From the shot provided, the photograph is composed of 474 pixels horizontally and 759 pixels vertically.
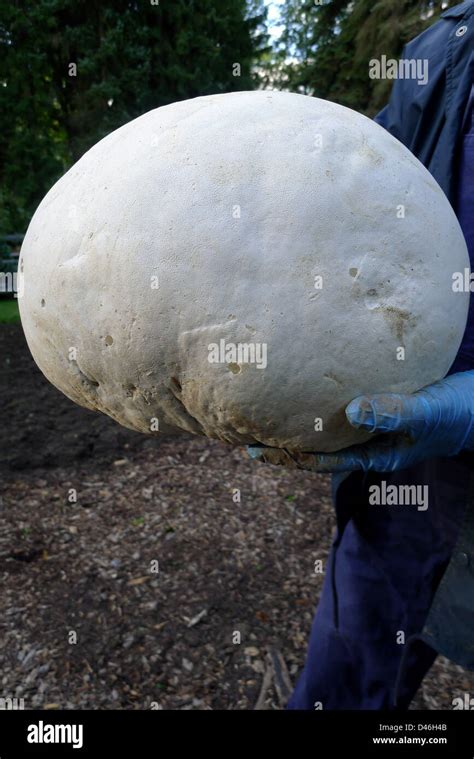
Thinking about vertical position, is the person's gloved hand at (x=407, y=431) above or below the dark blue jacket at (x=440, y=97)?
below

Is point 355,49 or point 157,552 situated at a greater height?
point 355,49

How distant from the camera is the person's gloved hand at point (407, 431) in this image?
138cm

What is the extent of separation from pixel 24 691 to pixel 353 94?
5.10 metres

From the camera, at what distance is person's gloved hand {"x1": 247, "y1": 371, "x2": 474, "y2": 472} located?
1.38 metres

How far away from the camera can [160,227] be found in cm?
135

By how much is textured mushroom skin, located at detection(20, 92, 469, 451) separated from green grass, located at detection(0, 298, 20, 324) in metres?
7.74

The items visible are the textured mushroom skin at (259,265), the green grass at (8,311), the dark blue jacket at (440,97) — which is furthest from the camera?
the green grass at (8,311)

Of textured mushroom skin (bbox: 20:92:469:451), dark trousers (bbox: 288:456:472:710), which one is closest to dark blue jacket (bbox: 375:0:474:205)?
textured mushroom skin (bbox: 20:92:469:451)

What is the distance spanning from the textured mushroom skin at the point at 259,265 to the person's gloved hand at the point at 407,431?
0.18 feet

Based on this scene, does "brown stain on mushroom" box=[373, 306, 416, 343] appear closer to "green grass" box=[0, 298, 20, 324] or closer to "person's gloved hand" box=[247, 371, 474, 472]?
"person's gloved hand" box=[247, 371, 474, 472]

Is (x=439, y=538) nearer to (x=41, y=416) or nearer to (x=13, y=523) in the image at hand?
(x=13, y=523)

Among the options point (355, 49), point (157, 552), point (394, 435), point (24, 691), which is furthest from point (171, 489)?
point (355, 49)

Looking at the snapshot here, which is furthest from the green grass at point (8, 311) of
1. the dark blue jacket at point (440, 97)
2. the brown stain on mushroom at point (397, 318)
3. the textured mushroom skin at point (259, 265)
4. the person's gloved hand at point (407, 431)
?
the brown stain on mushroom at point (397, 318)

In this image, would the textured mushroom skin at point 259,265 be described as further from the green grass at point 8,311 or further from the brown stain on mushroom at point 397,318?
the green grass at point 8,311
